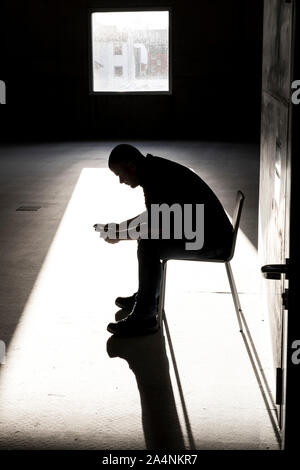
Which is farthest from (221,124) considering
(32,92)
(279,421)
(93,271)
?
(279,421)

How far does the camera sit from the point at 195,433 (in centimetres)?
282

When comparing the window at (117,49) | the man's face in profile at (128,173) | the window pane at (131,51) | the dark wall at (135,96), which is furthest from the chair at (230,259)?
the window at (117,49)

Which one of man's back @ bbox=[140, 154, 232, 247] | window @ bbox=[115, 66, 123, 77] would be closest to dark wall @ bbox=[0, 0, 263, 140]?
window @ bbox=[115, 66, 123, 77]

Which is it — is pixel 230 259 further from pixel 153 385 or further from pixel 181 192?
pixel 153 385

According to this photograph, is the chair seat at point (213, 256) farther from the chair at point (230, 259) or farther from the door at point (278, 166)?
the door at point (278, 166)

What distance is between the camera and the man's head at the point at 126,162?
360 cm

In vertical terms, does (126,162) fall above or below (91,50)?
below

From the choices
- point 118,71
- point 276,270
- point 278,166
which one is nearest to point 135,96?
point 118,71

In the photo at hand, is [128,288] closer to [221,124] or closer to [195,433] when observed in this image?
[195,433]

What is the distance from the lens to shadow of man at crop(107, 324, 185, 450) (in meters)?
2.80

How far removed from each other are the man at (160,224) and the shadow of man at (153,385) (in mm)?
121

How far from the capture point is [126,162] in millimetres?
3627

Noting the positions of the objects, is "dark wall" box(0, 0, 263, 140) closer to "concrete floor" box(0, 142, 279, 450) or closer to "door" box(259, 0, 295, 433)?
"concrete floor" box(0, 142, 279, 450)

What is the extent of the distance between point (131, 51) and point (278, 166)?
1266cm
